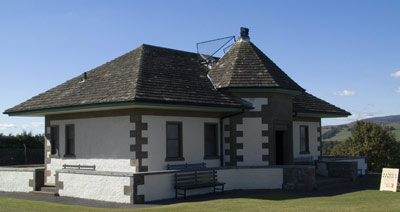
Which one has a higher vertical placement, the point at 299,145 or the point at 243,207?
the point at 299,145

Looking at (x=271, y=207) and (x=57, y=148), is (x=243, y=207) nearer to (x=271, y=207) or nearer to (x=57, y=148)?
(x=271, y=207)

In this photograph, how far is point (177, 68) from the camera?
22.1m

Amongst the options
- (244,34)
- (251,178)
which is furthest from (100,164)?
(244,34)

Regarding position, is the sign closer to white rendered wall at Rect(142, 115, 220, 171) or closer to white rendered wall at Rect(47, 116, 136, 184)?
white rendered wall at Rect(142, 115, 220, 171)

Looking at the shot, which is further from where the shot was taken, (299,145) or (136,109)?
(299,145)

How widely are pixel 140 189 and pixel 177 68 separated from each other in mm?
7866

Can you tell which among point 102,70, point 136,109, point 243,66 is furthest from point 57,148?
point 243,66

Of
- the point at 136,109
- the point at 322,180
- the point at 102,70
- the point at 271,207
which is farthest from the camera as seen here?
the point at 102,70

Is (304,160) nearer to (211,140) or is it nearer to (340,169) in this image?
(340,169)

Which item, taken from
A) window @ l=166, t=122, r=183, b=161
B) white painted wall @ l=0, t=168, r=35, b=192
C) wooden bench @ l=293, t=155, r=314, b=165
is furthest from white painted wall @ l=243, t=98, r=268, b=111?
white painted wall @ l=0, t=168, r=35, b=192

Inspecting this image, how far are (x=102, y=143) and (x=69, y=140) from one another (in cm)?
265

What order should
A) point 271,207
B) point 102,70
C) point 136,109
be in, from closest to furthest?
point 271,207 → point 136,109 → point 102,70

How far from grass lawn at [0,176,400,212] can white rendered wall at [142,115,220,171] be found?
3475mm

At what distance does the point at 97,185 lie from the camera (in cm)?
1664
